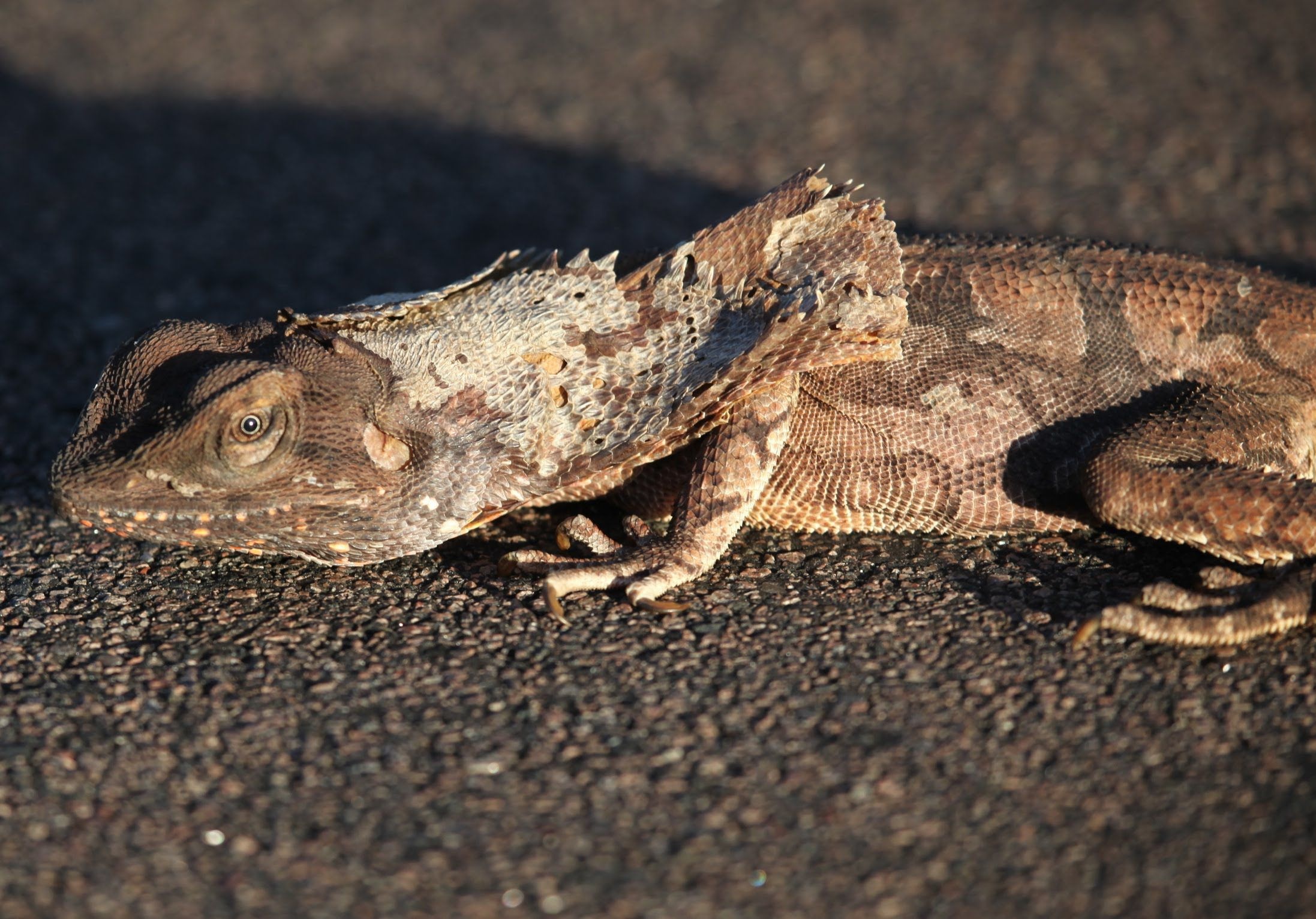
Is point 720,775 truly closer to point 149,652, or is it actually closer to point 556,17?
point 149,652

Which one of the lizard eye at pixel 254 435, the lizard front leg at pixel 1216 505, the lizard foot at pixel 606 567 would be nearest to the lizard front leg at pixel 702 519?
the lizard foot at pixel 606 567

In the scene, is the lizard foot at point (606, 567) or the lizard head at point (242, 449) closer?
the lizard head at point (242, 449)

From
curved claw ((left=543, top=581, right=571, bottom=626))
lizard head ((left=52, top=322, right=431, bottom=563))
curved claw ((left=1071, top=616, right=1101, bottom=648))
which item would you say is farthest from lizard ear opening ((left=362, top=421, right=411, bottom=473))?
Result: curved claw ((left=1071, top=616, right=1101, bottom=648))

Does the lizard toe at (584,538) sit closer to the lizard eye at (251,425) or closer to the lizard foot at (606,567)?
the lizard foot at (606,567)

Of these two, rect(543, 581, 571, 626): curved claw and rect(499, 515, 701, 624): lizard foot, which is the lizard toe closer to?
rect(499, 515, 701, 624): lizard foot

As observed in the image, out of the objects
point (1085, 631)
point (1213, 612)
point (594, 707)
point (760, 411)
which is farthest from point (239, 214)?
point (1213, 612)
